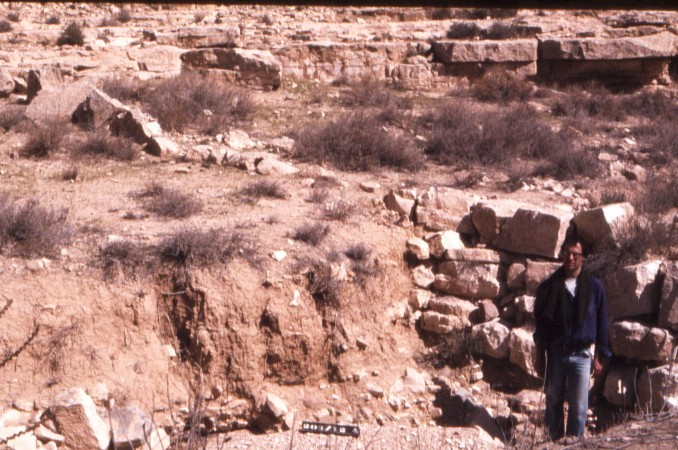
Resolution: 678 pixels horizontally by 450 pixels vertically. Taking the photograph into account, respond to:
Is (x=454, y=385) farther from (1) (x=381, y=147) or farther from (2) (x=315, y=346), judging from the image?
(1) (x=381, y=147)

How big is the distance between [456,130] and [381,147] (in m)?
1.55

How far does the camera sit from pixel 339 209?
7816mm

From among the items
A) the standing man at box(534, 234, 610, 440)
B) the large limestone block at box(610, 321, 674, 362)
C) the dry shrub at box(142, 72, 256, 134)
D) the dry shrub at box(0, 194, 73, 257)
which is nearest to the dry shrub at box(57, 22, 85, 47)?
the dry shrub at box(142, 72, 256, 134)

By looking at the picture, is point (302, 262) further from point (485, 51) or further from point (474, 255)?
point (485, 51)

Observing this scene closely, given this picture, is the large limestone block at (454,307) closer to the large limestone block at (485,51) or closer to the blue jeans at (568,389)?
the blue jeans at (568,389)

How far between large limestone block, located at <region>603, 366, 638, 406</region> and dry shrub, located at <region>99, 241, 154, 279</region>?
4180 millimetres

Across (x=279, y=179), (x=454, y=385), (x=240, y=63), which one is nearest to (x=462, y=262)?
(x=454, y=385)

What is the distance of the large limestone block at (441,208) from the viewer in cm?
786

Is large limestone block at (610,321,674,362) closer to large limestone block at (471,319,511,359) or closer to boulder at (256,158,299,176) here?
large limestone block at (471,319,511,359)

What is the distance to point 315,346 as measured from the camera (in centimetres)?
681

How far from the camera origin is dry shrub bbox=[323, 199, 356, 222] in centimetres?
770

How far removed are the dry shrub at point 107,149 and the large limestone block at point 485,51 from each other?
7.43m

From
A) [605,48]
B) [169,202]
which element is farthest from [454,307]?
[605,48]

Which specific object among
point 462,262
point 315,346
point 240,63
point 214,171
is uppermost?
point 240,63
